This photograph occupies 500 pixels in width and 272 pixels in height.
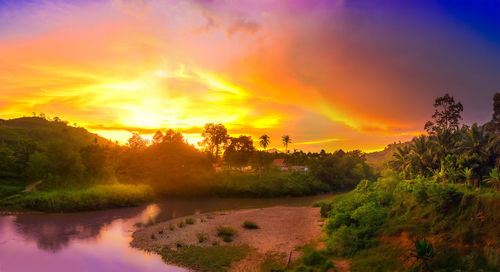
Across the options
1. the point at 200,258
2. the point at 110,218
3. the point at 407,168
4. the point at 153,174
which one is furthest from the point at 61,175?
the point at 407,168

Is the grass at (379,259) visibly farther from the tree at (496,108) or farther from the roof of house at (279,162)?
the roof of house at (279,162)

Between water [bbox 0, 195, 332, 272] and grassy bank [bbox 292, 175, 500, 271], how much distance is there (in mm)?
11334

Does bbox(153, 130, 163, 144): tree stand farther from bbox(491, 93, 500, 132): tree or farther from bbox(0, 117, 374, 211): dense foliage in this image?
bbox(491, 93, 500, 132): tree

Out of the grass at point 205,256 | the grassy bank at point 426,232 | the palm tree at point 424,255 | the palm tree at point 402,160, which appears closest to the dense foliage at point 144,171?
the grass at point 205,256

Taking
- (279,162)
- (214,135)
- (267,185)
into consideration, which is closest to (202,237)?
(267,185)

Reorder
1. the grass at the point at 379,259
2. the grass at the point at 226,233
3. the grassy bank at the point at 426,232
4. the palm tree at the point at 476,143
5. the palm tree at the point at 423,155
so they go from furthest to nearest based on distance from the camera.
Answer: the palm tree at the point at 423,155 → the grass at the point at 226,233 → the palm tree at the point at 476,143 → the grass at the point at 379,259 → the grassy bank at the point at 426,232

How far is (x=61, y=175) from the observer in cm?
4672

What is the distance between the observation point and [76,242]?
26234 millimetres

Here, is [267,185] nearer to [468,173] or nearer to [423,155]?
[423,155]

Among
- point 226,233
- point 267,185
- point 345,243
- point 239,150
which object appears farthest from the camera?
point 239,150

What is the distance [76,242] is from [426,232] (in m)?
26.7

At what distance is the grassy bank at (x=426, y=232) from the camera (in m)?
13.4

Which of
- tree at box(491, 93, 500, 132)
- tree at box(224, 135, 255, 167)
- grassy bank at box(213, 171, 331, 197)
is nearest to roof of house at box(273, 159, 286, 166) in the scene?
tree at box(224, 135, 255, 167)

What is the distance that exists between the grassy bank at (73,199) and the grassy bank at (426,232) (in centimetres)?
3436
